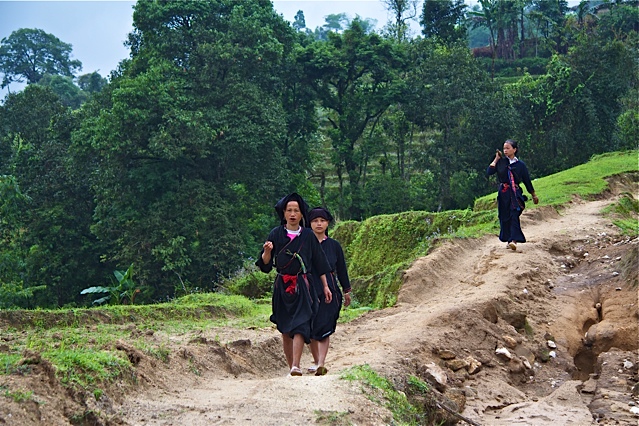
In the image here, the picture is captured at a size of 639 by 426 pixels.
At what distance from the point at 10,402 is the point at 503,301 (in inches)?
231

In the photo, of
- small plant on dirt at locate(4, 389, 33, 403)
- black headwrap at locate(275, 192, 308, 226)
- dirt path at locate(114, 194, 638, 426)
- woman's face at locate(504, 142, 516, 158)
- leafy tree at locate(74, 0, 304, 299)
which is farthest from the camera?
leafy tree at locate(74, 0, 304, 299)

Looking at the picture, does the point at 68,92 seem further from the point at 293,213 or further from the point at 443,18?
the point at 293,213

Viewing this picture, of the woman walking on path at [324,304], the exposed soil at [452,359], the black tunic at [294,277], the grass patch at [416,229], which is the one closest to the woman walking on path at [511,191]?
the exposed soil at [452,359]

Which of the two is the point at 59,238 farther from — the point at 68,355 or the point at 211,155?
the point at 68,355

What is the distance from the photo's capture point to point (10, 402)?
3.95m

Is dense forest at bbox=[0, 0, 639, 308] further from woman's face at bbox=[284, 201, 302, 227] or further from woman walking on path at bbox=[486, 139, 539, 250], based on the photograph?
woman's face at bbox=[284, 201, 302, 227]

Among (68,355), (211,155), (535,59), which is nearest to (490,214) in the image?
(68,355)

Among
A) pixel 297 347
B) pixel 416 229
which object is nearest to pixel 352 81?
pixel 416 229

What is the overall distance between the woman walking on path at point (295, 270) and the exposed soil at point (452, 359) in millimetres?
481

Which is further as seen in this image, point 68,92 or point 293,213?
point 68,92

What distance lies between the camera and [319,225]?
23.3 ft

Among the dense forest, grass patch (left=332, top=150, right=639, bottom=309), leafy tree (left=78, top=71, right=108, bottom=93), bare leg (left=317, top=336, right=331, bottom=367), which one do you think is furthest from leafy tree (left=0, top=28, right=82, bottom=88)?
bare leg (left=317, top=336, right=331, bottom=367)

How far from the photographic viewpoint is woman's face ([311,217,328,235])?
7098 mm

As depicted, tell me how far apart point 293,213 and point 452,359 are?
7.22 feet
